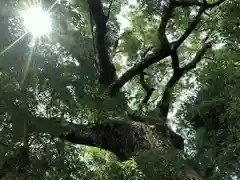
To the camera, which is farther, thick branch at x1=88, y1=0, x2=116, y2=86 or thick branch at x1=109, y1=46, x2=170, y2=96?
thick branch at x1=88, y1=0, x2=116, y2=86

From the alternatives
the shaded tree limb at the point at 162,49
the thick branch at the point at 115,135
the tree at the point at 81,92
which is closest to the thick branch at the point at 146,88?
the tree at the point at 81,92

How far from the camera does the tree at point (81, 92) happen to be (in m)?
5.86

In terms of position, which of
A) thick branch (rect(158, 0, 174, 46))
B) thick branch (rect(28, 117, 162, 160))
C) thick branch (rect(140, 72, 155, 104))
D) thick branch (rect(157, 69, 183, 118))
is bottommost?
thick branch (rect(28, 117, 162, 160))

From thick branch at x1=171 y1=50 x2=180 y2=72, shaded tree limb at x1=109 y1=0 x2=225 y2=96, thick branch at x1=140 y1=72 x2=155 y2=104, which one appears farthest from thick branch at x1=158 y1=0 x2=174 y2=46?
thick branch at x1=140 y1=72 x2=155 y2=104

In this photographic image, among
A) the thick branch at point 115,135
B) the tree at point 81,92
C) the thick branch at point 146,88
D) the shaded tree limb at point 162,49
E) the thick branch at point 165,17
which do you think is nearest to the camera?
the tree at point 81,92

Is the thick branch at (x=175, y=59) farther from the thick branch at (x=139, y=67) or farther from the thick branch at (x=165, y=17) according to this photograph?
the thick branch at (x=165, y=17)

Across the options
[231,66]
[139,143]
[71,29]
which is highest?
[71,29]

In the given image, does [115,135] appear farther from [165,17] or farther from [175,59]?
[165,17]

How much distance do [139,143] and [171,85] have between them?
2.58 metres

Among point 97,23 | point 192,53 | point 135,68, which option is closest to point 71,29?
point 97,23

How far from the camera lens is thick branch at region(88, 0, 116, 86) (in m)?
8.33

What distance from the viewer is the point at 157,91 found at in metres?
11.7

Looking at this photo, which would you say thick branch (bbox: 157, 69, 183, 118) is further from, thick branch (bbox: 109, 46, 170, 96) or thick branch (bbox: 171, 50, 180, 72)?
thick branch (bbox: 109, 46, 170, 96)

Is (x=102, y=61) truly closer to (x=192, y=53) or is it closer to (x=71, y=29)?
(x=71, y=29)
